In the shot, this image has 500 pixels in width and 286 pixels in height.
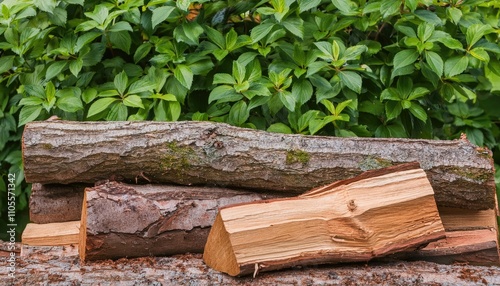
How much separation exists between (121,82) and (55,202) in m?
0.58

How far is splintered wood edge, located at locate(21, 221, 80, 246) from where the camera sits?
8.63 feet

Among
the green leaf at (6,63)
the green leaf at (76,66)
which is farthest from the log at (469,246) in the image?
the green leaf at (6,63)

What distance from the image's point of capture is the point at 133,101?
2840 millimetres

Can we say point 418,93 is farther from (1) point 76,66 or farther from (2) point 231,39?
(1) point 76,66

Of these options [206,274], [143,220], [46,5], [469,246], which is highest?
[46,5]

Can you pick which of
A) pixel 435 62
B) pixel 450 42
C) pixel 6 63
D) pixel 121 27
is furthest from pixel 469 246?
pixel 6 63

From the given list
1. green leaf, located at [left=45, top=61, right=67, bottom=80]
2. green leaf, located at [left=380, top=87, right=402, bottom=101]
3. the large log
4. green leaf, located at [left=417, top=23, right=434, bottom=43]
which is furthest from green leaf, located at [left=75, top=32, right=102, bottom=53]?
green leaf, located at [left=417, top=23, right=434, bottom=43]

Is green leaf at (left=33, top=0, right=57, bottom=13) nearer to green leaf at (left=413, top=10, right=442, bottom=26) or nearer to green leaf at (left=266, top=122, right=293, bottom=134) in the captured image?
green leaf at (left=266, top=122, right=293, bottom=134)

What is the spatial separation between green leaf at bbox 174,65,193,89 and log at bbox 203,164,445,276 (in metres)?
0.76

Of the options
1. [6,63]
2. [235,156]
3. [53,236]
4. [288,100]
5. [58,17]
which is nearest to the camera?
[235,156]

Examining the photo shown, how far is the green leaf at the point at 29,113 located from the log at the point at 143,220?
0.69 m

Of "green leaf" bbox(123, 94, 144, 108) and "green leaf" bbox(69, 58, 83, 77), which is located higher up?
"green leaf" bbox(69, 58, 83, 77)

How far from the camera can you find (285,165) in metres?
2.51

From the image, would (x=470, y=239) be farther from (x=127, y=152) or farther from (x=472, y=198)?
(x=127, y=152)
